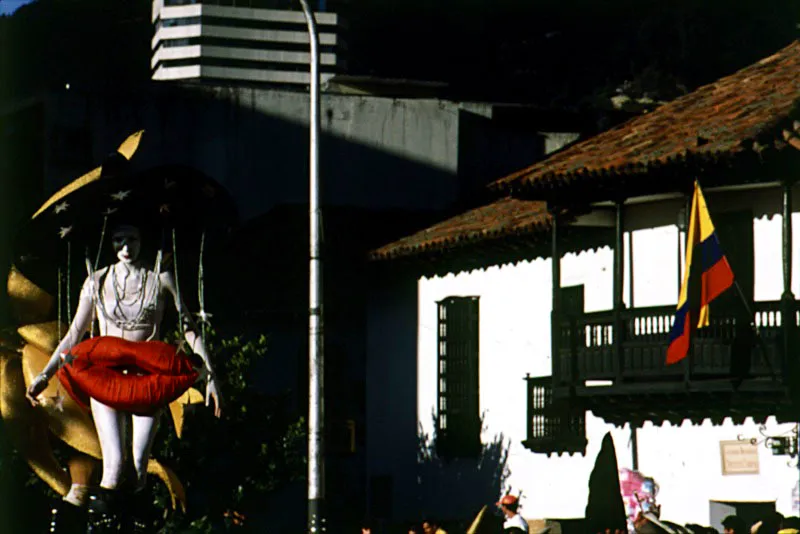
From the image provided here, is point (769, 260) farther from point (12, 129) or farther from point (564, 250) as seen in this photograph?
point (12, 129)

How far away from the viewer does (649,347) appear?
28812 millimetres

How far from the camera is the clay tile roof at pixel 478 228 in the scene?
109 ft

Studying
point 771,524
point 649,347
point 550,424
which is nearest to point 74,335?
point 771,524

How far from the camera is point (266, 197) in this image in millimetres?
38000

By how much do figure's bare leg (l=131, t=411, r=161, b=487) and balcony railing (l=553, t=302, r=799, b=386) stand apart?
12.7m

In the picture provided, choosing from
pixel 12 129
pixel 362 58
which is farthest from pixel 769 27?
pixel 12 129

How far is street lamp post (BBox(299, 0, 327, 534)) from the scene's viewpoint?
88.8ft

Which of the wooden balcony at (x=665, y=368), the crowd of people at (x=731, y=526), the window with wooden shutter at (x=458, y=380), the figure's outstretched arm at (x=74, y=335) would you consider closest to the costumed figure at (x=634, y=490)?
the wooden balcony at (x=665, y=368)

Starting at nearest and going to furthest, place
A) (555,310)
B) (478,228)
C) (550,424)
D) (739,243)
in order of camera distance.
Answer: (739,243), (555,310), (550,424), (478,228)

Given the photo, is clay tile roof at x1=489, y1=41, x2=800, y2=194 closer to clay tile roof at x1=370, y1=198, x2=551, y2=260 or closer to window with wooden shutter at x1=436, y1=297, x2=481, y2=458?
clay tile roof at x1=370, y1=198, x2=551, y2=260

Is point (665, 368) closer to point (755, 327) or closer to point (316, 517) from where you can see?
point (755, 327)

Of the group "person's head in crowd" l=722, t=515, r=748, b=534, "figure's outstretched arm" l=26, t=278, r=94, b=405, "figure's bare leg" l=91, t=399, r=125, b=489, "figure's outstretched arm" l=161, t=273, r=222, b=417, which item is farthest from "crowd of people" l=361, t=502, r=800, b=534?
"figure's outstretched arm" l=26, t=278, r=94, b=405

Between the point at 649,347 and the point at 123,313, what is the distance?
13.4 metres

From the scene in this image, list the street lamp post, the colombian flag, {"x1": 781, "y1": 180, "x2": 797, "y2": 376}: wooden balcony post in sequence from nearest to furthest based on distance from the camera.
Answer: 1. the colombian flag
2. the street lamp post
3. {"x1": 781, "y1": 180, "x2": 797, "y2": 376}: wooden balcony post
